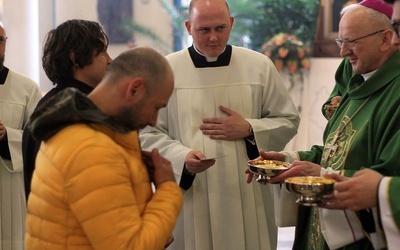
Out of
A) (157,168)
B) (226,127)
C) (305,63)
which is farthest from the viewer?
(305,63)

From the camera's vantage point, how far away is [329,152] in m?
3.38

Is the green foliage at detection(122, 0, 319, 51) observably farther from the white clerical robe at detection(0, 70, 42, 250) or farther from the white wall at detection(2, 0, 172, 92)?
the white clerical robe at detection(0, 70, 42, 250)

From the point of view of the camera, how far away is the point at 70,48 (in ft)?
10.7

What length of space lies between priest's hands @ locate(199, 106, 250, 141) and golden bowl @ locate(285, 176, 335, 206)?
149 centimetres

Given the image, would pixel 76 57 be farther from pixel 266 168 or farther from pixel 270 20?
pixel 270 20

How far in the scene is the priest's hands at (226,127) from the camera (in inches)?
164

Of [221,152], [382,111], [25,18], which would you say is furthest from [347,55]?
[25,18]

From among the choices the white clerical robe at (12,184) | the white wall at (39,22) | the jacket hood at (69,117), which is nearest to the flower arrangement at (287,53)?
the white wall at (39,22)

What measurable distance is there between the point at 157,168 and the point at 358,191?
0.77 meters

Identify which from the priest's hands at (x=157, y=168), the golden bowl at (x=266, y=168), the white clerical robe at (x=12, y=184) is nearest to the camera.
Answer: the priest's hands at (x=157, y=168)

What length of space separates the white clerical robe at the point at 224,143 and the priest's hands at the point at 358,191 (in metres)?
1.59

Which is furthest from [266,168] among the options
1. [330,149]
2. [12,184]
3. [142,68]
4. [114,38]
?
[114,38]

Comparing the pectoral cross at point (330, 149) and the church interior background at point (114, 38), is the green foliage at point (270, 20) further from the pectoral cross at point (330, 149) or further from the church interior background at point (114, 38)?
the pectoral cross at point (330, 149)

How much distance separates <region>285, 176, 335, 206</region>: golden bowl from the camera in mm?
2590
